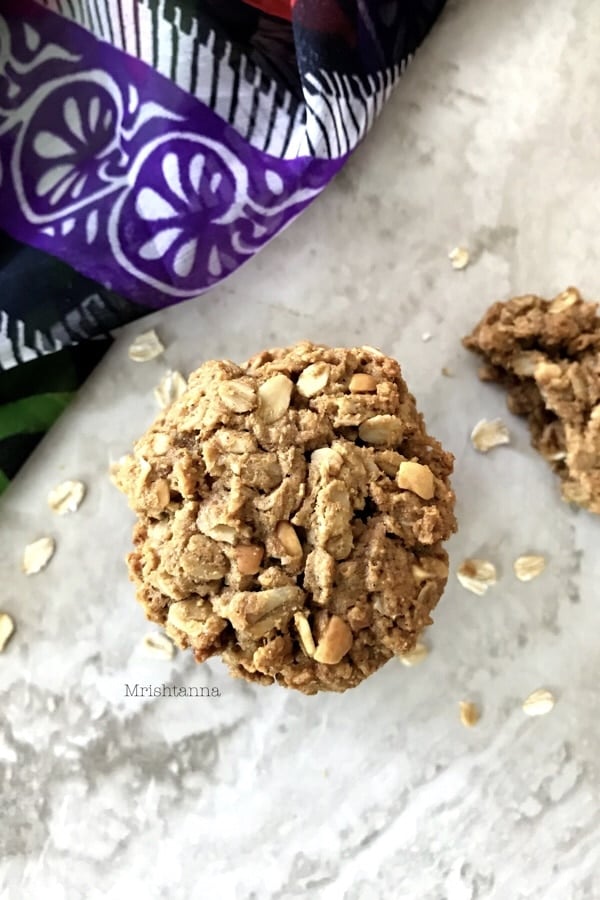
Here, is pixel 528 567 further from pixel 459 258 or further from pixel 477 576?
pixel 459 258

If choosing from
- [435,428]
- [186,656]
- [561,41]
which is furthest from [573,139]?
[186,656]

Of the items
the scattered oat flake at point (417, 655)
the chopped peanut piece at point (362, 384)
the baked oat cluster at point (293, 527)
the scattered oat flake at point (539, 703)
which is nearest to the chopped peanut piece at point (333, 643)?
the baked oat cluster at point (293, 527)

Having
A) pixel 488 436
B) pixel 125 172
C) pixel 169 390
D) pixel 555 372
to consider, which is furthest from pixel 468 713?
pixel 125 172

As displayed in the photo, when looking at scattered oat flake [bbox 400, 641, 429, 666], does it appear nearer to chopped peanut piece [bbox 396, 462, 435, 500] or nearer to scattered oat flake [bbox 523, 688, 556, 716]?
scattered oat flake [bbox 523, 688, 556, 716]

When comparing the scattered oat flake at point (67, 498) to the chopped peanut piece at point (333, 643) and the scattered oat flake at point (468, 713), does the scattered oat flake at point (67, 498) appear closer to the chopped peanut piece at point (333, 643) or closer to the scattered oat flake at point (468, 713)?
the chopped peanut piece at point (333, 643)

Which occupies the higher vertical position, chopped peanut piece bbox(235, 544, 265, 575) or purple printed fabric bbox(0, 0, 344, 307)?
purple printed fabric bbox(0, 0, 344, 307)

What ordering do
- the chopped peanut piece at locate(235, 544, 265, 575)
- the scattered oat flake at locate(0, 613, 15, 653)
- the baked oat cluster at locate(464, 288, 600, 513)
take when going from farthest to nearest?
the scattered oat flake at locate(0, 613, 15, 653), the baked oat cluster at locate(464, 288, 600, 513), the chopped peanut piece at locate(235, 544, 265, 575)

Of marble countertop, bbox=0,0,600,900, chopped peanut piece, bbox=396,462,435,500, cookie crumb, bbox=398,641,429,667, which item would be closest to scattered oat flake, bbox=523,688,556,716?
marble countertop, bbox=0,0,600,900

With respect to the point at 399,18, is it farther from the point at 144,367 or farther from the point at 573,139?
the point at 144,367
